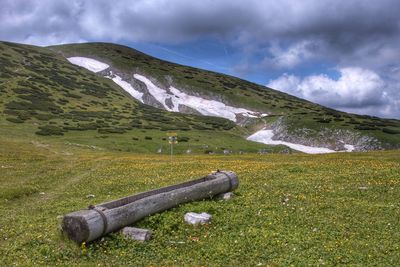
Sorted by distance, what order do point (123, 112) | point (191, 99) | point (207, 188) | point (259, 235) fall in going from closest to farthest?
point (259, 235) → point (207, 188) → point (123, 112) → point (191, 99)

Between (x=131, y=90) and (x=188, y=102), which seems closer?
(x=188, y=102)

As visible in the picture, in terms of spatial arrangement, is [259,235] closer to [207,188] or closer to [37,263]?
[207,188]

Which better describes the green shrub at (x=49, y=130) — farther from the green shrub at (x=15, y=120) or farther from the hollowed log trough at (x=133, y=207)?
the hollowed log trough at (x=133, y=207)

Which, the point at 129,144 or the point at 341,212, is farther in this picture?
the point at 129,144

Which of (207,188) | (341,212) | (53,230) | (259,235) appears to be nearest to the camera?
(259,235)

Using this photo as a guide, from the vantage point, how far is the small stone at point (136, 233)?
14.7 meters

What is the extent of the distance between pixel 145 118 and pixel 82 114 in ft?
69.1

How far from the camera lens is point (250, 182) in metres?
26.5

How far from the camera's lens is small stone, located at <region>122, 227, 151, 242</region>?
14734 millimetres

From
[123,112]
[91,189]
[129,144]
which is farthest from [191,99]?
[91,189]

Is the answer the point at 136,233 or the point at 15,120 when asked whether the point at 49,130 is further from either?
the point at 136,233

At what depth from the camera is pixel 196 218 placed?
16.8 m

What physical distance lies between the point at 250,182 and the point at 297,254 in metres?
13.2

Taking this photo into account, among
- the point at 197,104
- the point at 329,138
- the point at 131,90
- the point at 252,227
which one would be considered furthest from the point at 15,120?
the point at 131,90
